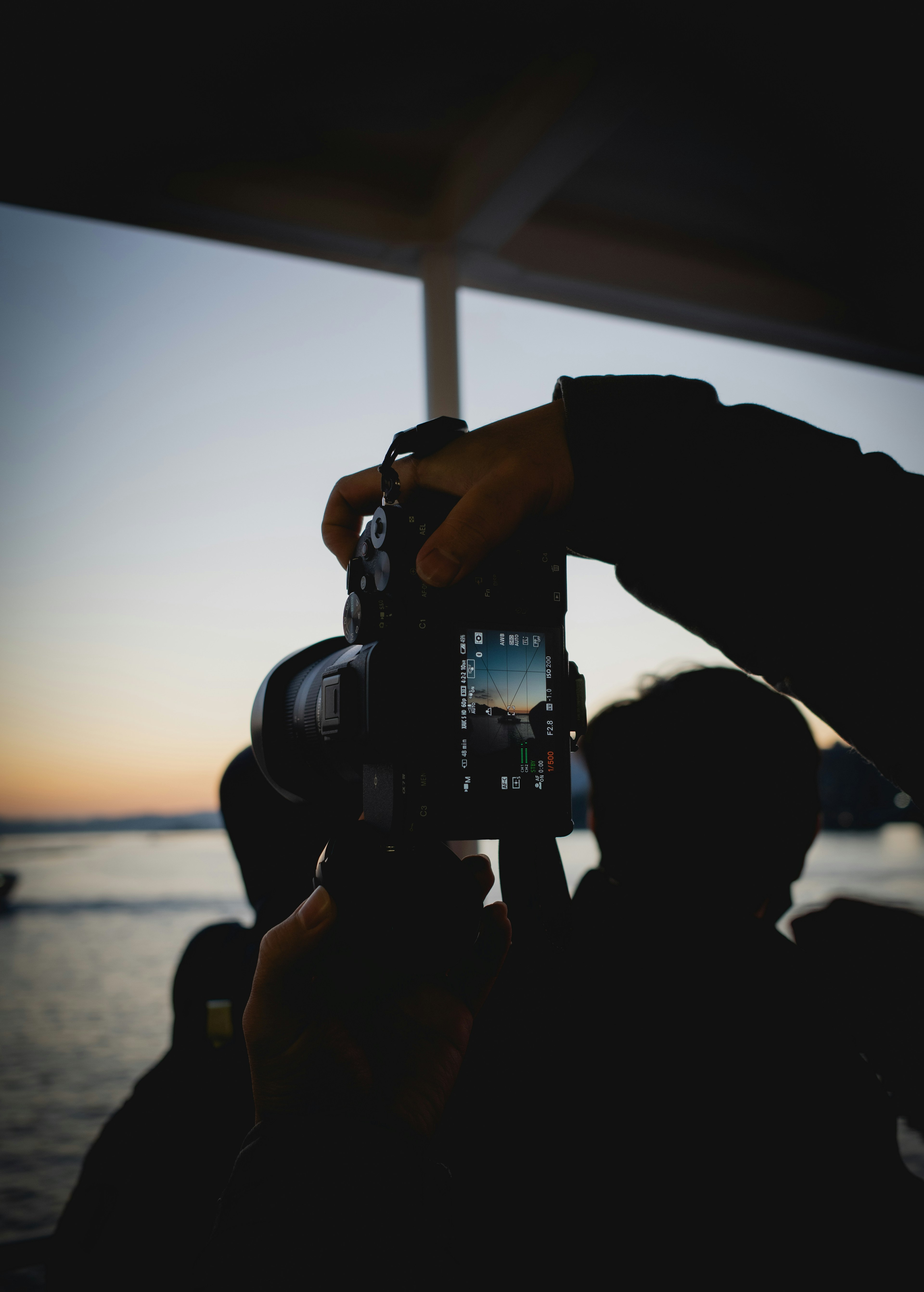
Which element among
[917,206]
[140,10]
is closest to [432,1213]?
[140,10]

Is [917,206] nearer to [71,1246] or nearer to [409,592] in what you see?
Answer: [409,592]

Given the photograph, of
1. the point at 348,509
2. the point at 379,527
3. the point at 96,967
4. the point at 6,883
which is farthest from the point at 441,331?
the point at 96,967

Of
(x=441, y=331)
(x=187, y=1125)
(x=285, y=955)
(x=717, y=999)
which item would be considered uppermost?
(x=441, y=331)

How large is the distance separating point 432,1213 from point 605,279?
218 centimetres

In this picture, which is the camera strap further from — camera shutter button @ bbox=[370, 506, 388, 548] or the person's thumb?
the person's thumb

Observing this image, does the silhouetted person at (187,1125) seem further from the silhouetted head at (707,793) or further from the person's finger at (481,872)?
the silhouetted head at (707,793)

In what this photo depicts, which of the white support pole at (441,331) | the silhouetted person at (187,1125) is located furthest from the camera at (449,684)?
the white support pole at (441,331)

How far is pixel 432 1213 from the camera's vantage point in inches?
17.3

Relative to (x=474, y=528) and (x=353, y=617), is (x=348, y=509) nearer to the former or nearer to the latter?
(x=353, y=617)

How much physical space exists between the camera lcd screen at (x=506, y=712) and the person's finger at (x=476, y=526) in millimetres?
110

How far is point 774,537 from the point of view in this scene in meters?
0.47

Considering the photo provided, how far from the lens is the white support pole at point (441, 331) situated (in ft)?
6.25

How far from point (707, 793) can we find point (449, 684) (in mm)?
410

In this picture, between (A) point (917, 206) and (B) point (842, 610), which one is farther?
(A) point (917, 206)
